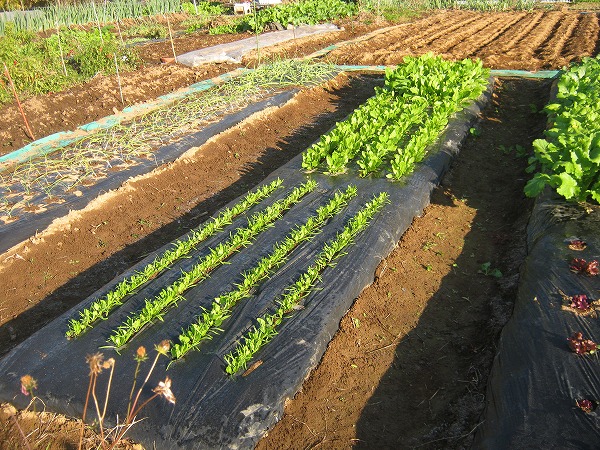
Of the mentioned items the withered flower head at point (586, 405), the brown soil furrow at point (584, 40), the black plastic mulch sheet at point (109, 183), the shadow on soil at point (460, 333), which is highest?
the brown soil furrow at point (584, 40)

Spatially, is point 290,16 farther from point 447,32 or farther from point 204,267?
point 204,267

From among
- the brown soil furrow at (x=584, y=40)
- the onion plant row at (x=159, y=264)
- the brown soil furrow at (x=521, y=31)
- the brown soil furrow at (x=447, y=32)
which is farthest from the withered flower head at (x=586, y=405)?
the brown soil furrow at (x=447, y=32)

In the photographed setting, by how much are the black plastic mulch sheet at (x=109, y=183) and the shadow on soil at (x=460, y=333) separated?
148 inches

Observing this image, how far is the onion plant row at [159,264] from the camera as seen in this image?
397cm

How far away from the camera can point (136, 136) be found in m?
7.82

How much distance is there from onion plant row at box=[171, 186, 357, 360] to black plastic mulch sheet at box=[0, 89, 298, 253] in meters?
2.78

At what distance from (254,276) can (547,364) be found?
2281mm

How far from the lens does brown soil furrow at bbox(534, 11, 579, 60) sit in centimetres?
1285

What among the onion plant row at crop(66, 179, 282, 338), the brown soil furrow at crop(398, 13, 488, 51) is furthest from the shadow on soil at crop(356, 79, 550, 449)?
the brown soil furrow at crop(398, 13, 488, 51)

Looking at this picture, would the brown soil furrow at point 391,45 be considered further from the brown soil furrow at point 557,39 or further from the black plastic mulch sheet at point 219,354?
the black plastic mulch sheet at point 219,354

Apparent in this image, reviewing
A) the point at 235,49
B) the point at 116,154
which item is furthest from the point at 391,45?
the point at 116,154

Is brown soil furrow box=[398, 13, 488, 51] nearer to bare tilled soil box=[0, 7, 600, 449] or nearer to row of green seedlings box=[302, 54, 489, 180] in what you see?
bare tilled soil box=[0, 7, 600, 449]

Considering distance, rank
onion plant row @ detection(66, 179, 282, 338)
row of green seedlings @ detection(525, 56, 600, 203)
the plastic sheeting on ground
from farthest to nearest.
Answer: the plastic sheeting on ground
row of green seedlings @ detection(525, 56, 600, 203)
onion plant row @ detection(66, 179, 282, 338)

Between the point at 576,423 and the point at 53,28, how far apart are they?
68.2 feet
